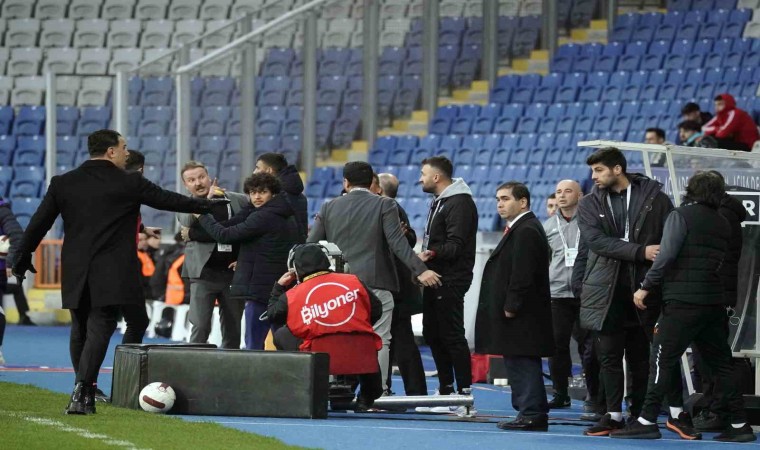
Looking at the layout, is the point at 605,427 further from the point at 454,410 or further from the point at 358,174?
the point at 358,174

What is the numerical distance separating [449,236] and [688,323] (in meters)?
2.31

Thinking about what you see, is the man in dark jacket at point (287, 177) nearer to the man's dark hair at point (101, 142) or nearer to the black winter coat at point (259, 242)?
the black winter coat at point (259, 242)

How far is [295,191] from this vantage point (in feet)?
41.8

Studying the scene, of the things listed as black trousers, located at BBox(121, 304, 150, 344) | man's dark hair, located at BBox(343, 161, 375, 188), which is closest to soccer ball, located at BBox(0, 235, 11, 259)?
black trousers, located at BBox(121, 304, 150, 344)

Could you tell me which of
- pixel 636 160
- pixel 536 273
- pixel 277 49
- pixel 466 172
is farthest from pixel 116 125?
pixel 536 273

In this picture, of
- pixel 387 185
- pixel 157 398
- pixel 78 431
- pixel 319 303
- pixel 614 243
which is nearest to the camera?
pixel 78 431

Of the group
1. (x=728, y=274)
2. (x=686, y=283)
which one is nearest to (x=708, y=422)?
(x=728, y=274)

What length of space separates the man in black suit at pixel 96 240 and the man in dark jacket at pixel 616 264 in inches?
107

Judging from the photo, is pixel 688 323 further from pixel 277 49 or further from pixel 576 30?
pixel 576 30

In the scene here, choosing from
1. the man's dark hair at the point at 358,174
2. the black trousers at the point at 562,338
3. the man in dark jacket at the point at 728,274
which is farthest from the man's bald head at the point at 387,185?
the man in dark jacket at the point at 728,274

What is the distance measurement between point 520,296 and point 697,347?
4.04 ft

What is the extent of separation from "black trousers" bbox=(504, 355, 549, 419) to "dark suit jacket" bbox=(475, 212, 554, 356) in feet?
0.36

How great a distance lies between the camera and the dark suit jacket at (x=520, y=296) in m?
9.98

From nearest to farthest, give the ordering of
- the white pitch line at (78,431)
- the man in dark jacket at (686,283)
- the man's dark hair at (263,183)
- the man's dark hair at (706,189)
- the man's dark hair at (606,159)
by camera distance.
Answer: the white pitch line at (78,431) < the man in dark jacket at (686,283) < the man's dark hair at (706,189) < the man's dark hair at (606,159) < the man's dark hair at (263,183)
